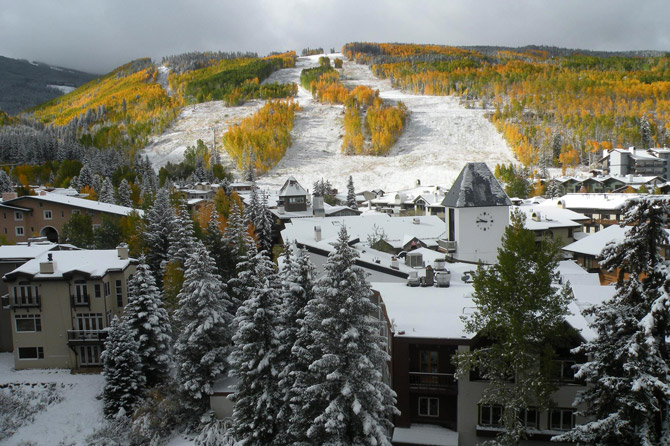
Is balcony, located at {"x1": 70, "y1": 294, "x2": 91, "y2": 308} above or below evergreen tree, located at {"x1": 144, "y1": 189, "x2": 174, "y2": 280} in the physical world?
below

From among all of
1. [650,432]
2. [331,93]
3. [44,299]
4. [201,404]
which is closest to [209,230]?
[44,299]

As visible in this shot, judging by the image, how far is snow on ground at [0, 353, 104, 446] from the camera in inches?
1016

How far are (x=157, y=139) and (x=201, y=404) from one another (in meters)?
144

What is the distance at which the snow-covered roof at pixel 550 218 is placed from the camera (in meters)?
48.9

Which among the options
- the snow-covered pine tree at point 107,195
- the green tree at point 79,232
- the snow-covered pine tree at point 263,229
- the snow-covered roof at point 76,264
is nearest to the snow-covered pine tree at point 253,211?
the snow-covered pine tree at point 263,229

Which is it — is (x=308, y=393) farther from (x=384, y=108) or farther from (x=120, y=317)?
(x=384, y=108)

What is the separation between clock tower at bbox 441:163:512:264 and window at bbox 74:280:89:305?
23.9 meters

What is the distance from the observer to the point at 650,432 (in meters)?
13.1

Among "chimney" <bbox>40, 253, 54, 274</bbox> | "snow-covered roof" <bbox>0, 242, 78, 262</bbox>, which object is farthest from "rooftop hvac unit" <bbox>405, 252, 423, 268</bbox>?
"snow-covered roof" <bbox>0, 242, 78, 262</bbox>

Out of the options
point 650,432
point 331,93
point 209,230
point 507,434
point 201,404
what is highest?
point 331,93

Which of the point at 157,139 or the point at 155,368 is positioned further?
the point at 157,139

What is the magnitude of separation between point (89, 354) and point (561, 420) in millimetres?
25111

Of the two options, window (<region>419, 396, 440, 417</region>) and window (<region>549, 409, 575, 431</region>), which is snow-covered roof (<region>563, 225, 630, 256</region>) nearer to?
window (<region>549, 409, 575, 431</region>)

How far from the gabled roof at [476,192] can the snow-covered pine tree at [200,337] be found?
19094 millimetres
